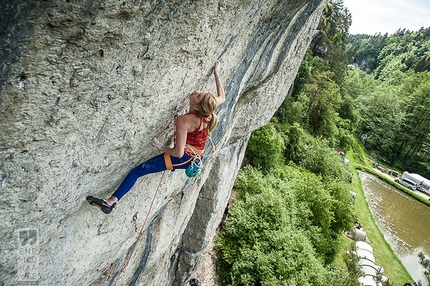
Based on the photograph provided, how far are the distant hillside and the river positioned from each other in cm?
4385

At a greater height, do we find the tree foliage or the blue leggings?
the blue leggings

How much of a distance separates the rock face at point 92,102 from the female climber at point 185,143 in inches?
7.6

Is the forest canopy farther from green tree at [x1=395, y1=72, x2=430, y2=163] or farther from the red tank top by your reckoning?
the red tank top

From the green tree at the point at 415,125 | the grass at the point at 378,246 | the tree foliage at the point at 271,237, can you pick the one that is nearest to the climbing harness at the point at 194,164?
the tree foliage at the point at 271,237

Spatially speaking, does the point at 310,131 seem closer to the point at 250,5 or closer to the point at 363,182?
the point at 363,182

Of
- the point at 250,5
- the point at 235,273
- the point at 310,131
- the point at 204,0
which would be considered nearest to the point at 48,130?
the point at 204,0

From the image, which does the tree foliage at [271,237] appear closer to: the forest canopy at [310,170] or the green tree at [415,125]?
the forest canopy at [310,170]

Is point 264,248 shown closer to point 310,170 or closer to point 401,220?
point 310,170

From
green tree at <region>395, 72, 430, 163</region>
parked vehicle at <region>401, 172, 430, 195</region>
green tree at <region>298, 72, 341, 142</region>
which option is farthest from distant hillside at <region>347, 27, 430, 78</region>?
green tree at <region>298, 72, 341, 142</region>

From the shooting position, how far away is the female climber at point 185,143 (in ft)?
11.7

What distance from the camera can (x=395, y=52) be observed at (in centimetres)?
9838

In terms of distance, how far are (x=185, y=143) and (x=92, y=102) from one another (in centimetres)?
137

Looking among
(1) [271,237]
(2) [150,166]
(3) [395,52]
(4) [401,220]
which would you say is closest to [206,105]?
(2) [150,166]

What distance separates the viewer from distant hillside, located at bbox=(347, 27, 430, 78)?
7738 centimetres
